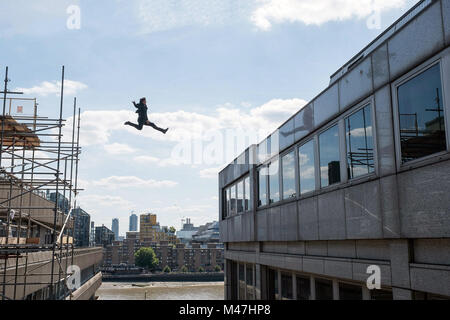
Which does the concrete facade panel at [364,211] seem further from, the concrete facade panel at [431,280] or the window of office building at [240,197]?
the window of office building at [240,197]

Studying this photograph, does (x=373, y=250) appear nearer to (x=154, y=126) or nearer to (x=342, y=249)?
(x=342, y=249)

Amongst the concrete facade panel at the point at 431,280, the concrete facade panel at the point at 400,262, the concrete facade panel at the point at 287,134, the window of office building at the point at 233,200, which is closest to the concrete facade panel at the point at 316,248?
the concrete facade panel at the point at 400,262

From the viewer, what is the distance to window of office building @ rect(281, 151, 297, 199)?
1492 centimetres

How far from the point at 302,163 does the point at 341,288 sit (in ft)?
13.7

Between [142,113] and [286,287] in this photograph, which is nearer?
[142,113]

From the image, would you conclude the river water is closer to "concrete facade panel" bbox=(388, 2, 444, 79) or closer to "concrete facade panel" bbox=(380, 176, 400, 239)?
"concrete facade panel" bbox=(380, 176, 400, 239)

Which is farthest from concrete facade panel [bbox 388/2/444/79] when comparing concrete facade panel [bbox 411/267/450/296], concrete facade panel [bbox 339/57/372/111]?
concrete facade panel [bbox 411/267/450/296]

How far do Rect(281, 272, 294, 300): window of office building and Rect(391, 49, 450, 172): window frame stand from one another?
25.4 feet

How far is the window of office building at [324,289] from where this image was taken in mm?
12156

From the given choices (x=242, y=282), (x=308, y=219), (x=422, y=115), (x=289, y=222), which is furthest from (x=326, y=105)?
(x=242, y=282)

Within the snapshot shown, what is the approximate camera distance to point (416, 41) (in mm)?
8414

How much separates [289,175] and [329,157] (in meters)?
3.31

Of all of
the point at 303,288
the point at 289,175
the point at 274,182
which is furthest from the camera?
the point at 274,182
